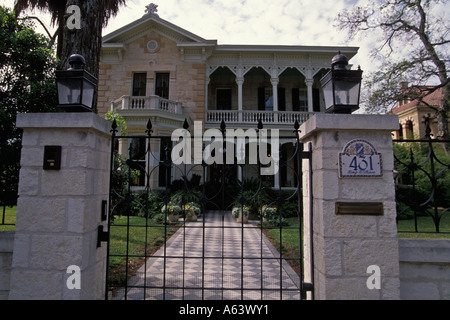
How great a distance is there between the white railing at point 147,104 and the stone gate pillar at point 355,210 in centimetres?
1143

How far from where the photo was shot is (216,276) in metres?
4.25

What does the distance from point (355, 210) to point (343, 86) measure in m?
1.17

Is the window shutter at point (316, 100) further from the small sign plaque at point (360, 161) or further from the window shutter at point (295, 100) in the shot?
the small sign plaque at point (360, 161)

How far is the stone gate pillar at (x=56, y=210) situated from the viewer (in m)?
2.27

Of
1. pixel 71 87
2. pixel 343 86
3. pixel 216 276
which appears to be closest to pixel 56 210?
pixel 71 87

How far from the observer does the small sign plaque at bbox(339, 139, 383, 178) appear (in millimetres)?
2334

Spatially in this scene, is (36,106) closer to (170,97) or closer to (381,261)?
(381,261)

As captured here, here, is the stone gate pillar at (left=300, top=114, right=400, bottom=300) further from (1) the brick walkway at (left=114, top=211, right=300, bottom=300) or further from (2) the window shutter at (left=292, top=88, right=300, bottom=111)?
(2) the window shutter at (left=292, top=88, right=300, bottom=111)

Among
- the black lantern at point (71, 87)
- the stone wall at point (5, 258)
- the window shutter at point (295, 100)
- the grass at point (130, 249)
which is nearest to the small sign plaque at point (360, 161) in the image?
the grass at point (130, 249)

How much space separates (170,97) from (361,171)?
1387 cm

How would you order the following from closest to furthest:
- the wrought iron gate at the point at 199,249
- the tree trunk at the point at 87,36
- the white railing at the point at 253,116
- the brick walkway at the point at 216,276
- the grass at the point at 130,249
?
the wrought iron gate at the point at 199,249 < the brick walkway at the point at 216,276 < the grass at the point at 130,249 < the tree trunk at the point at 87,36 < the white railing at the point at 253,116

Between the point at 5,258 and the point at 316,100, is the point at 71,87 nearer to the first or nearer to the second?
the point at 5,258

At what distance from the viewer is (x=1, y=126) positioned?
3.41 m
